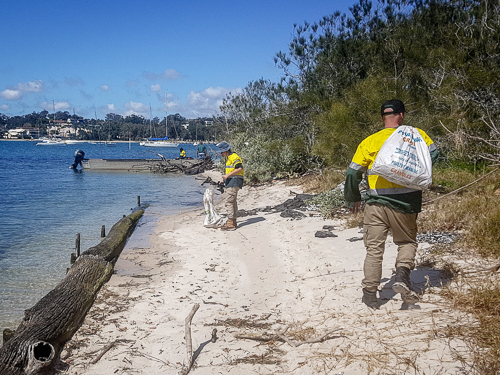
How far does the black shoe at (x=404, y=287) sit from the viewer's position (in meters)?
3.96

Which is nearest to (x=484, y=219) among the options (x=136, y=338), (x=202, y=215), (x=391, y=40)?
(x=136, y=338)

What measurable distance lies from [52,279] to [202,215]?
18.9 ft

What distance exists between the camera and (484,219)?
18.0ft

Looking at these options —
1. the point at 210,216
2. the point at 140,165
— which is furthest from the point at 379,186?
the point at 140,165

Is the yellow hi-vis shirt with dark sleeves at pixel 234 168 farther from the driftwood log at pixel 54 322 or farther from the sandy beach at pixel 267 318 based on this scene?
the driftwood log at pixel 54 322

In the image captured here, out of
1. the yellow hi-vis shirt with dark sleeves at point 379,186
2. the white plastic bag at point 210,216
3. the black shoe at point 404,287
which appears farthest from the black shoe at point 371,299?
the white plastic bag at point 210,216

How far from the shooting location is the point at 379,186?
4.12m

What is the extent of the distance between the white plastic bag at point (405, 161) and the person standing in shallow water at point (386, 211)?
0.48 feet

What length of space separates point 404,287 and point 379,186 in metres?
1.00

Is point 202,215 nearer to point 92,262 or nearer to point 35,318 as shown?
point 92,262

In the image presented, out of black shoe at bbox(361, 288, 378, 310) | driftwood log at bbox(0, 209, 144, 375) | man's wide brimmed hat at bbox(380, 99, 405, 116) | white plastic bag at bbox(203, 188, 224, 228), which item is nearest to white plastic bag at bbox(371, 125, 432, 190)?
man's wide brimmed hat at bbox(380, 99, 405, 116)

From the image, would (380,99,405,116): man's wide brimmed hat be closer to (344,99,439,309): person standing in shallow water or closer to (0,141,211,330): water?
(344,99,439,309): person standing in shallow water

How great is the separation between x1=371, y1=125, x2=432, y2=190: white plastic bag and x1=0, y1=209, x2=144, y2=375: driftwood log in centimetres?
369

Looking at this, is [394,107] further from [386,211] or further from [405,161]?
[386,211]
